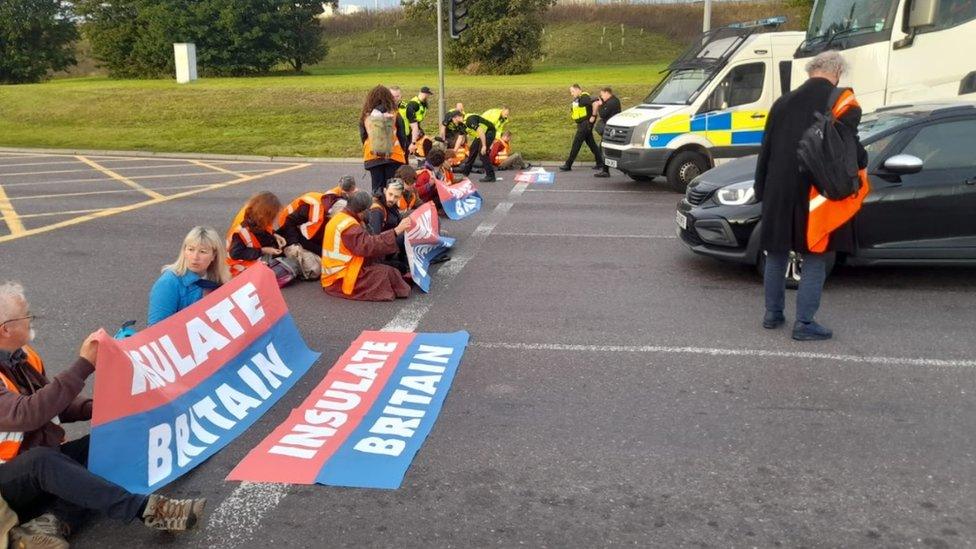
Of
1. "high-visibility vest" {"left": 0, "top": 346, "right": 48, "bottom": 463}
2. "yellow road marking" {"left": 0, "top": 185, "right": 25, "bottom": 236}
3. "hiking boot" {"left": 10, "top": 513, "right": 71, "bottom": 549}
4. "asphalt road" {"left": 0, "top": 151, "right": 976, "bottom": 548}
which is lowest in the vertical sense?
"asphalt road" {"left": 0, "top": 151, "right": 976, "bottom": 548}

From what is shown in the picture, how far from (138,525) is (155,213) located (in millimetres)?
9261

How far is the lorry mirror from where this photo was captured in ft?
31.9

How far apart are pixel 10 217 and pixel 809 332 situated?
426 inches

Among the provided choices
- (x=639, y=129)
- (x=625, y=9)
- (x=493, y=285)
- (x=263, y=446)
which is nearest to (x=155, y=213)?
(x=493, y=285)

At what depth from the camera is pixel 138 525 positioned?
3797mm

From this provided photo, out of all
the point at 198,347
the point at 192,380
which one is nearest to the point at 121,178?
the point at 198,347

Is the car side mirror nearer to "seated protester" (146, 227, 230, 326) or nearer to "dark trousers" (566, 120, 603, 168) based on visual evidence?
"seated protester" (146, 227, 230, 326)

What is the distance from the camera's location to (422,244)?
27.6 ft

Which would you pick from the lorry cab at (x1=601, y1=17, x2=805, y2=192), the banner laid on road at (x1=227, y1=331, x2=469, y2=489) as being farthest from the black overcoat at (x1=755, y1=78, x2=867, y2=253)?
the lorry cab at (x1=601, y1=17, x2=805, y2=192)

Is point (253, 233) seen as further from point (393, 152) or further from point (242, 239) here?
point (393, 152)

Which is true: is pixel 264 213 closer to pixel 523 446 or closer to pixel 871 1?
pixel 523 446

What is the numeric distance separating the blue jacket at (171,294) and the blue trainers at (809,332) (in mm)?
4111

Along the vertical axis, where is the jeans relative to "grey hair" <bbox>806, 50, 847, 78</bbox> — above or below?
below

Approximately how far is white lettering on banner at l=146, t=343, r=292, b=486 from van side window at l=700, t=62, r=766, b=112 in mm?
10188
